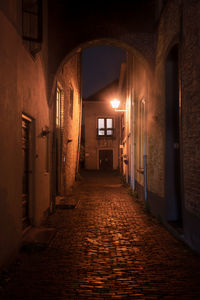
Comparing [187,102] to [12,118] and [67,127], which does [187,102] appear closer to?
[12,118]

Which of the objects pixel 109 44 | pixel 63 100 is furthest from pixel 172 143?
pixel 63 100

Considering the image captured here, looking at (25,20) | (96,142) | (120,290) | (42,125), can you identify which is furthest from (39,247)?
(96,142)

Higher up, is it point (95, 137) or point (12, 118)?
point (95, 137)

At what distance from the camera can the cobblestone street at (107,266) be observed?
122 inches

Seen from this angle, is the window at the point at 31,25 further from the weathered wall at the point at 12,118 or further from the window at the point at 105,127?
the window at the point at 105,127

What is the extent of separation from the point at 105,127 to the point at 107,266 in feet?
78.8

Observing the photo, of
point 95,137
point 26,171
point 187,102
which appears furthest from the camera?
point 95,137

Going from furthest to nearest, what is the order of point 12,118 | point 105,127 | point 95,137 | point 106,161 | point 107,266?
1. point 105,127
2. point 106,161
3. point 95,137
4. point 12,118
5. point 107,266

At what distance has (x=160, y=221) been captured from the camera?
6.34 metres

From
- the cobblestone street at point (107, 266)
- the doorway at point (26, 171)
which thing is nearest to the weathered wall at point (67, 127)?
the doorway at point (26, 171)

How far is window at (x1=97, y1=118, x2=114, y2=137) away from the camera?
27250 millimetres

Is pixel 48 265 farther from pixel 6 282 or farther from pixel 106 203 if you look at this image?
pixel 106 203

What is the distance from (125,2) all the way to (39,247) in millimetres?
7113

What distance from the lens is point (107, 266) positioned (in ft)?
12.7
